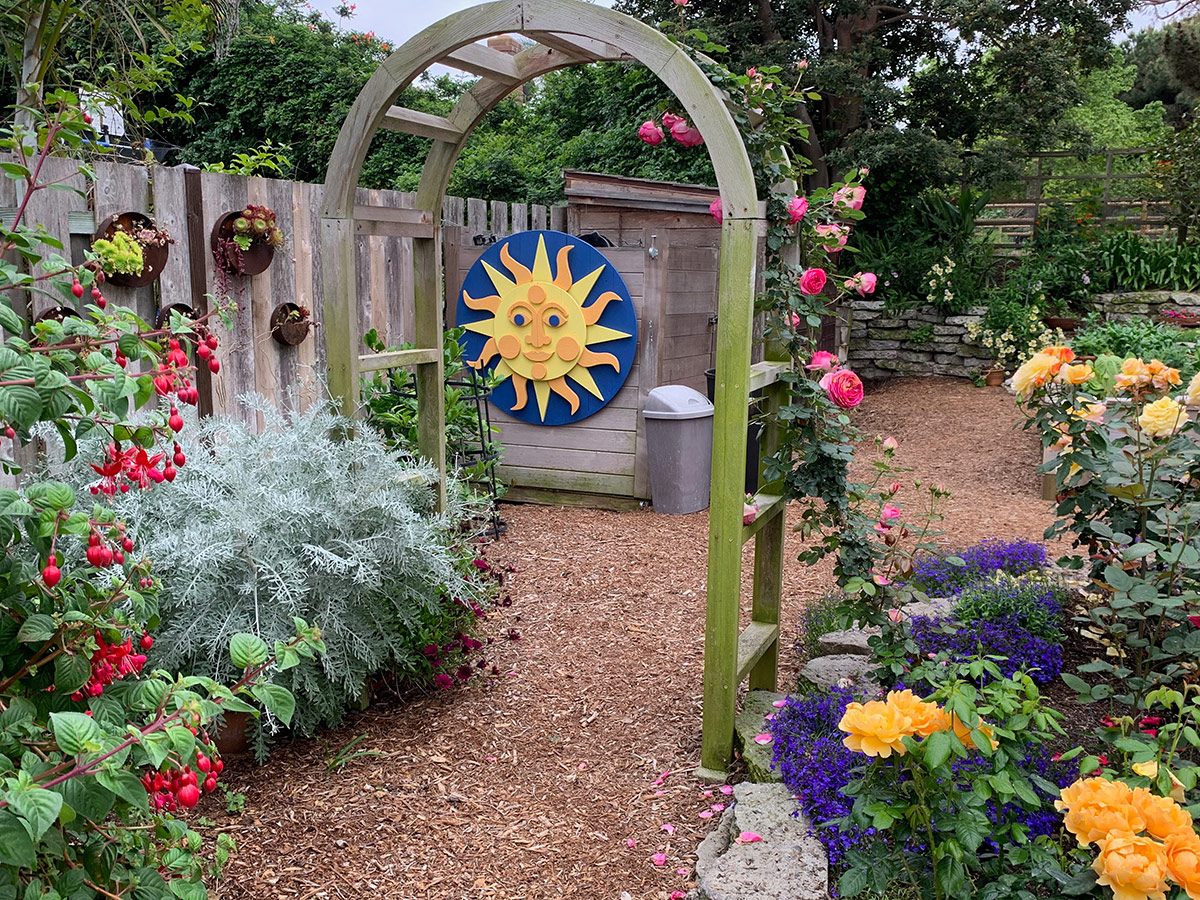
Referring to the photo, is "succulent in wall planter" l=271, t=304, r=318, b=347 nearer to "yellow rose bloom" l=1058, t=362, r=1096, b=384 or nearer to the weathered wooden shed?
the weathered wooden shed

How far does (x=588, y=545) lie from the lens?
497 centimetres

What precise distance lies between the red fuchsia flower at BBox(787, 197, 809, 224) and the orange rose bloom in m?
1.73

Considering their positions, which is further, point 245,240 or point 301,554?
point 245,240

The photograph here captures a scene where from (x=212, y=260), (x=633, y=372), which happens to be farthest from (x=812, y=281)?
(x=633, y=372)

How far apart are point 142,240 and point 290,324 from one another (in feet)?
2.90

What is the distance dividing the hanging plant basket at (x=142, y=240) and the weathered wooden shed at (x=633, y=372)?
2.57 metres

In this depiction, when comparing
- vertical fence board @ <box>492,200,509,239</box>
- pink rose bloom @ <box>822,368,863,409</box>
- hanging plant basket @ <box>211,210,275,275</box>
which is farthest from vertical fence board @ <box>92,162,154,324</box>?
vertical fence board @ <box>492,200,509,239</box>

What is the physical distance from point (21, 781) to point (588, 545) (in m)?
3.98

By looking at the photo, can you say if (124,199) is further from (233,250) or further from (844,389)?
(844,389)


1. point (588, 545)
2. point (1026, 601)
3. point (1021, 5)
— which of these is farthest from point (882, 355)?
point (1026, 601)

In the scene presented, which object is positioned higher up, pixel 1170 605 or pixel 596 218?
pixel 596 218

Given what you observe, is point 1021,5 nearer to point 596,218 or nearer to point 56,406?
point 596,218

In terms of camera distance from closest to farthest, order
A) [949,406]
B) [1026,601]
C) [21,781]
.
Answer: [21,781] → [1026,601] → [949,406]

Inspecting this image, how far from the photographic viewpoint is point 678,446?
5.34 metres
